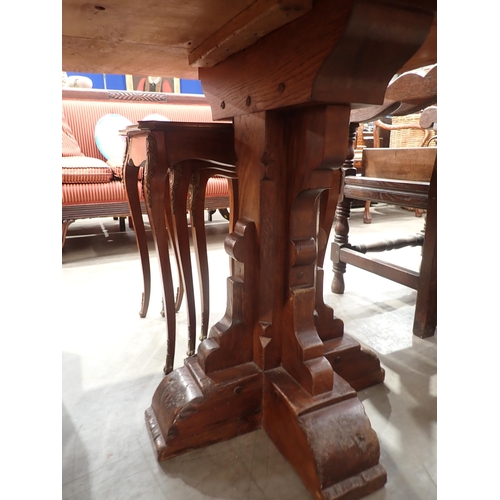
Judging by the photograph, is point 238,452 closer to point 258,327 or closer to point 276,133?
point 258,327

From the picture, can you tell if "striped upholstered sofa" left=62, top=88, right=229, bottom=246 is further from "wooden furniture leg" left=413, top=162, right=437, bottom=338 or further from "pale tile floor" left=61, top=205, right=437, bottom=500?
"wooden furniture leg" left=413, top=162, right=437, bottom=338

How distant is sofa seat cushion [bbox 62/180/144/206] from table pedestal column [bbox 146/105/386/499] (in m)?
1.80

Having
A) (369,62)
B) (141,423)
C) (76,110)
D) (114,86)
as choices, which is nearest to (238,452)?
(141,423)

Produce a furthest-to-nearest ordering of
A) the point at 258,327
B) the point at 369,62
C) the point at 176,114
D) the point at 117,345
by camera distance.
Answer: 1. the point at 176,114
2. the point at 117,345
3. the point at 258,327
4. the point at 369,62

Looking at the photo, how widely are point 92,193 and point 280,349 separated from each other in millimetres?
1947

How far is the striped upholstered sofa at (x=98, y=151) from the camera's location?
2.41 metres

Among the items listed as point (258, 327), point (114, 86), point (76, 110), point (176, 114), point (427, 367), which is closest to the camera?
point (258, 327)

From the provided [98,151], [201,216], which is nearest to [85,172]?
[98,151]

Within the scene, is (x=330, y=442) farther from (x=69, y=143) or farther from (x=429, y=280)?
(x=69, y=143)

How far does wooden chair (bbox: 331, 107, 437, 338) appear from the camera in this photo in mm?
1381

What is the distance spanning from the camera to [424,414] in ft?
3.31

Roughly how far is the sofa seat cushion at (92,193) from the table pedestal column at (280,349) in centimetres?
180

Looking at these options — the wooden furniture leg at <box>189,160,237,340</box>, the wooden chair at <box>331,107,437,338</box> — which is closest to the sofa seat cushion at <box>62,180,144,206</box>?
the wooden furniture leg at <box>189,160,237,340</box>

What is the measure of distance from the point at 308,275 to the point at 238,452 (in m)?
0.42
